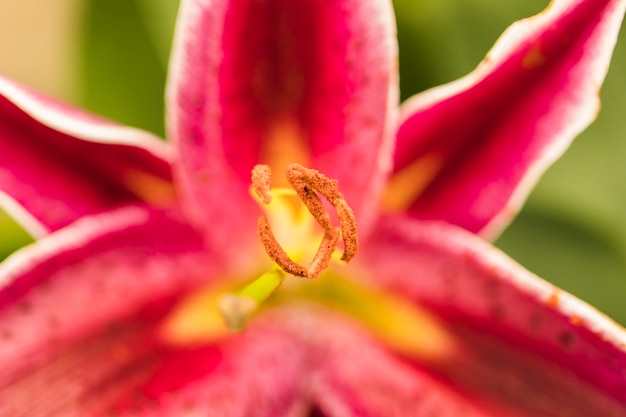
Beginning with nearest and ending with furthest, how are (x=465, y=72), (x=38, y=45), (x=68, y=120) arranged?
(x=68, y=120)
(x=465, y=72)
(x=38, y=45)

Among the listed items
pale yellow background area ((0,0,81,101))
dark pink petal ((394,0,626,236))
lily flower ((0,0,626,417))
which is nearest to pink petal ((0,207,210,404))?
lily flower ((0,0,626,417))

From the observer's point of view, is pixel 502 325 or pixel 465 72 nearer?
pixel 502 325

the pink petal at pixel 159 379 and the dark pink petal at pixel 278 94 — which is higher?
the dark pink petal at pixel 278 94

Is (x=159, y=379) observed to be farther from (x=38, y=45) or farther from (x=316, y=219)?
(x=38, y=45)

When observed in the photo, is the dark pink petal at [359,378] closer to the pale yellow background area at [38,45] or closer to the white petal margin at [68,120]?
the white petal margin at [68,120]

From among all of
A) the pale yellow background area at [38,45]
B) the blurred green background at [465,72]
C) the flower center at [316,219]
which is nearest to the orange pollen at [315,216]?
the flower center at [316,219]

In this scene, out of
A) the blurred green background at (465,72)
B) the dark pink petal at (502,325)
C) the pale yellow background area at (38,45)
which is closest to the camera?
the dark pink petal at (502,325)

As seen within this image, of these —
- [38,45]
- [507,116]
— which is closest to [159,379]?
[507,116]
